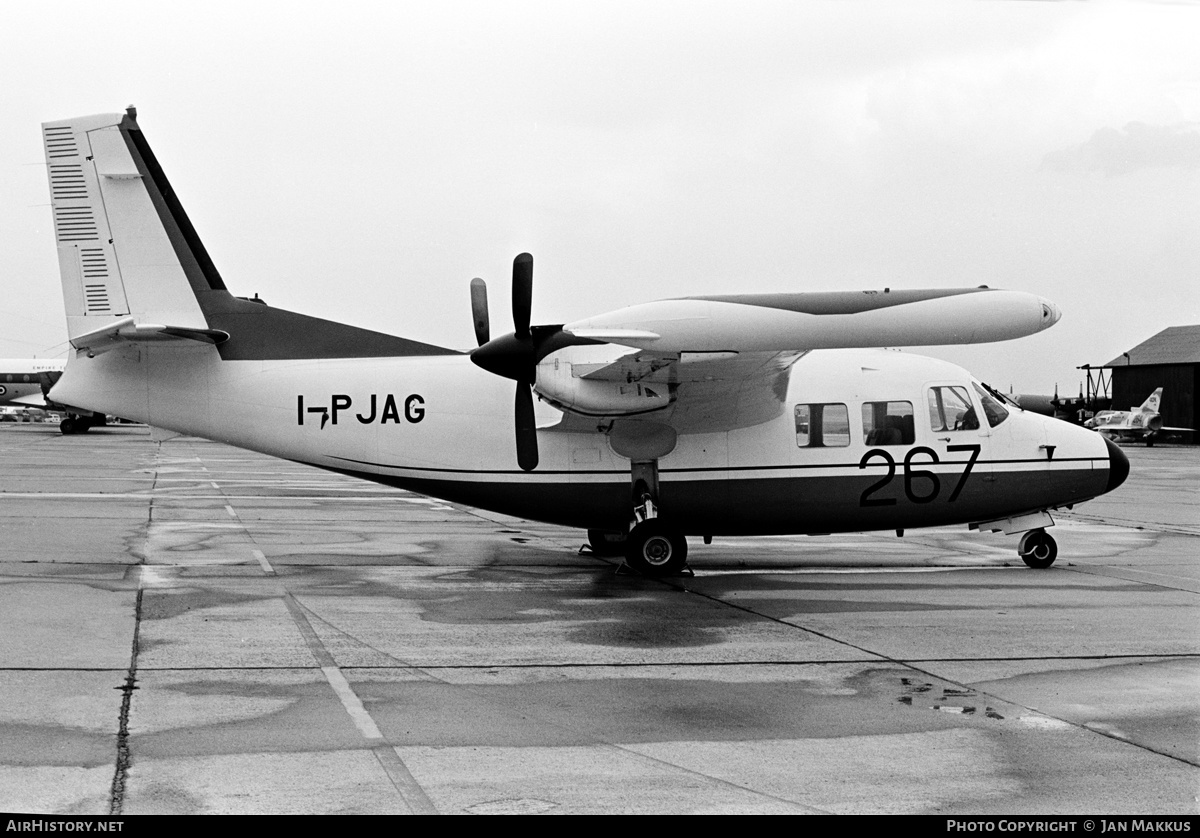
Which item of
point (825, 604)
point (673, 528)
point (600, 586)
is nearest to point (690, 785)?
point (825, 604)

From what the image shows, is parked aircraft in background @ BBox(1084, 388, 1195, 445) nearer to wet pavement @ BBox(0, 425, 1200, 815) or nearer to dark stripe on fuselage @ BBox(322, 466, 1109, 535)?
dark stripe on fuselage @ BBox(322, 466, 1109, 535)

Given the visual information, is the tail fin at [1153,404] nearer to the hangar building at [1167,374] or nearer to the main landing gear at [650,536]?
the hangar building at [1167,374]

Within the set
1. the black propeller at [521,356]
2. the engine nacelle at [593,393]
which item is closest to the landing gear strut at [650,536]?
the engine nacelle at [593,393]

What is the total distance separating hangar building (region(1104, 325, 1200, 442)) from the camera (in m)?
79.8

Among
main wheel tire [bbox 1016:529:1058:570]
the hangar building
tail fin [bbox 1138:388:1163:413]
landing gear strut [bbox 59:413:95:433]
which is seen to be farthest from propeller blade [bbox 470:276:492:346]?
the hangar building

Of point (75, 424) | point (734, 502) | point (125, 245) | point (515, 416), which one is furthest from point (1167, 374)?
point (125, 245)

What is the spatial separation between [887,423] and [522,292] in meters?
5.65

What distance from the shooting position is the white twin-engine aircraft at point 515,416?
14.7 metres

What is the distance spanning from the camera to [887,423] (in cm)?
1563

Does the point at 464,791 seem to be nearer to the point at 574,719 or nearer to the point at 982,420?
the point at 574,719

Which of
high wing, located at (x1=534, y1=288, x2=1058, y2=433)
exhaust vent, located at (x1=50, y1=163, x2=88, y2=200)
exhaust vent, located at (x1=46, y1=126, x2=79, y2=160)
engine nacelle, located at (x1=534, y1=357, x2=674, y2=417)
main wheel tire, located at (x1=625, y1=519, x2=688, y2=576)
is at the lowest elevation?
main wheel tire, located at (x1=625, y1=519, x2=688, y2=576)

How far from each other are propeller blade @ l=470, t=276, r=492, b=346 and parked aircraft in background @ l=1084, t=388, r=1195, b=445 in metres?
58.5

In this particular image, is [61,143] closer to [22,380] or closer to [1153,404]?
[22,380]

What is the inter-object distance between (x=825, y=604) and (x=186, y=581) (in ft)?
25.4
